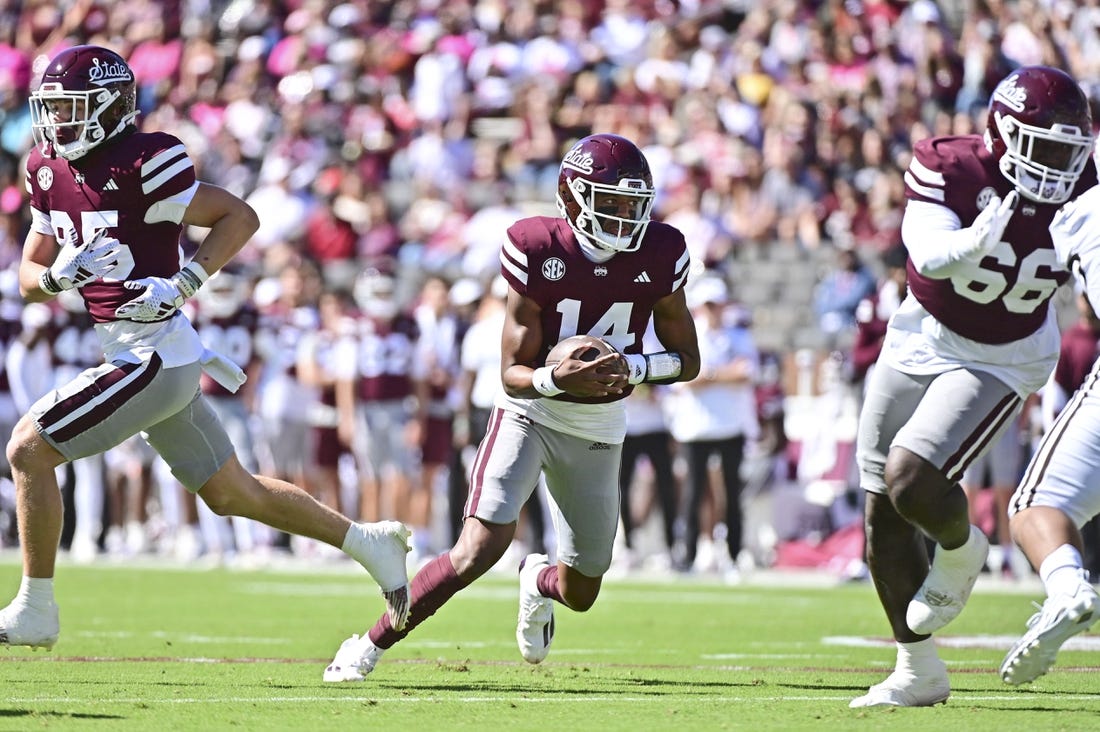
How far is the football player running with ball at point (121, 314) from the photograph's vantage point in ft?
19.4

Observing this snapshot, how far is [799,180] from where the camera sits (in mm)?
15727

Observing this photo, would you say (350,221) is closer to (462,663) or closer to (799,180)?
(799,180)

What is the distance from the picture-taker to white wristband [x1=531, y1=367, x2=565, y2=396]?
5633 millimetres

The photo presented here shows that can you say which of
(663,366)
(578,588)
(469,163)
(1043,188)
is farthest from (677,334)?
(469,163)

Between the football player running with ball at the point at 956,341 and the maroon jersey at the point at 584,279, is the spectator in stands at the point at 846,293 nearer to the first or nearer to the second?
the maroon jersey at the point at 584,279

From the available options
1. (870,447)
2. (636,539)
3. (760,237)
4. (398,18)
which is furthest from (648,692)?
(398,18)

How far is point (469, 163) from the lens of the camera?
58.3 feet

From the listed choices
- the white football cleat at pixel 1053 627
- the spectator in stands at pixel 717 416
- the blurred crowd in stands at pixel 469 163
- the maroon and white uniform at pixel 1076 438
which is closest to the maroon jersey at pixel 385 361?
the blurred crowd in stands at pixel 469 163

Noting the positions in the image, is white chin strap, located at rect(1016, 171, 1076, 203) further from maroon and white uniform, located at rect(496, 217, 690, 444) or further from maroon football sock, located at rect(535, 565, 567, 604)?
maroon football sock, located at rect(535, 565, 567, 604)

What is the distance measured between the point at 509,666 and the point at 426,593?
913 millimetres

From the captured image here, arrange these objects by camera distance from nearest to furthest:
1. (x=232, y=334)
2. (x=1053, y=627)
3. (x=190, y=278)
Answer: (x=1053, y=627), (x=190, y=278), (x=232, y=334)

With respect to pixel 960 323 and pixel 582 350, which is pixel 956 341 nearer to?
pixel 960 323

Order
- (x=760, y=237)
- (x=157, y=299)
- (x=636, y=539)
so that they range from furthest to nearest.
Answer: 1. (x=760, y=237)
2. (x=636, y=539)
3. (x=157, y=299)

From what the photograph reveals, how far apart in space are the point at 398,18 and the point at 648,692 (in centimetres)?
1518
